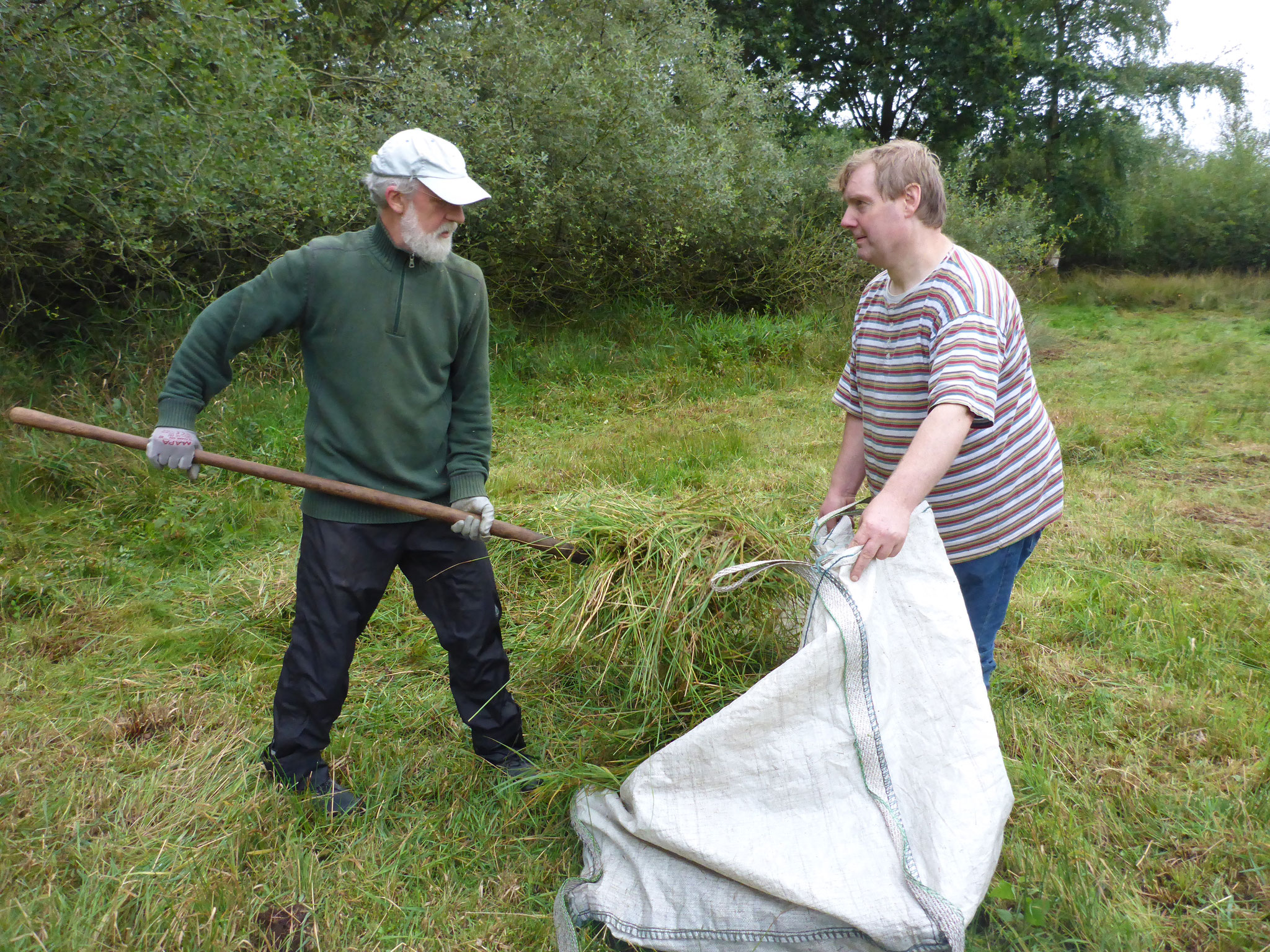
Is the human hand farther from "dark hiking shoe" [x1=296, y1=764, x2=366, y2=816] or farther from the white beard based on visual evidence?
"dark hiking shoe" [x1=296, y1=764, x2=366, y2=816]

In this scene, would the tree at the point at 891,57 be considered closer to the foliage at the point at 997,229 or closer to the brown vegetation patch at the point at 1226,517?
the foliage at the point at 997,229

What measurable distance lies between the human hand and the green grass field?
0.43 metres

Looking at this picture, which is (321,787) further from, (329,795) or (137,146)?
(137,146)

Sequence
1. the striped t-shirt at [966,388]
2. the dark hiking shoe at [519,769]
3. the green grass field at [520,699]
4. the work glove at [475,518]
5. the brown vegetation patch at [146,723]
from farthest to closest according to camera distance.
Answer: the brown vegetation patch at [146,723], the dark hiking shoe at [519,769], the work glove at [475,518], the green grass field at [520,699], the striped t-shirt at [966,388]

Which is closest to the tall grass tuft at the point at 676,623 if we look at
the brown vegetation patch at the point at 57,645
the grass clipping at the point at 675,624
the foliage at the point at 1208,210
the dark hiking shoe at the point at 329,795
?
the grass clipping at the point at 675,624

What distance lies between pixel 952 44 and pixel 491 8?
42.4 feet

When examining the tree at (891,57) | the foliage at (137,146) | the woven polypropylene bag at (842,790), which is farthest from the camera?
the tree at (891,57)

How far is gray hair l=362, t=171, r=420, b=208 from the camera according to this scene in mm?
2301

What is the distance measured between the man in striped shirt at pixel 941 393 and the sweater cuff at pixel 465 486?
1.07 metres

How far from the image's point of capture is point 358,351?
2.37m

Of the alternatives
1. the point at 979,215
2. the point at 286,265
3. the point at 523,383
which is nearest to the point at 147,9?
the point at 523,383

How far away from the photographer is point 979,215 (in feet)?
42.1

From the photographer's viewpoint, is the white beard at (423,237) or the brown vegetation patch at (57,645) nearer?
the white beard at (423,237)

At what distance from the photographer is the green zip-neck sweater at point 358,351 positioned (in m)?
2.33
